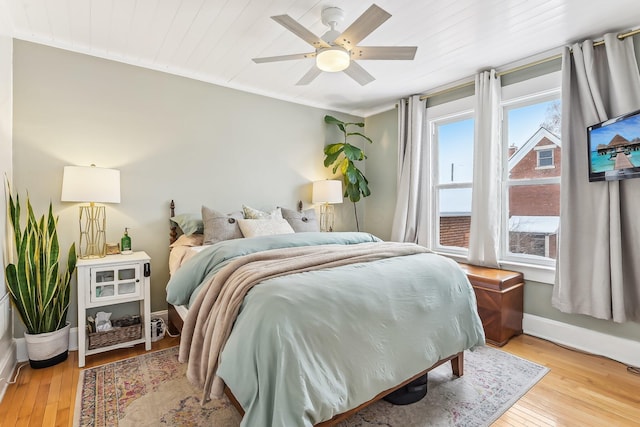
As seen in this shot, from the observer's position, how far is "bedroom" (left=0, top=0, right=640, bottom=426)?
2492mm

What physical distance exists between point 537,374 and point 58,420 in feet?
9.70

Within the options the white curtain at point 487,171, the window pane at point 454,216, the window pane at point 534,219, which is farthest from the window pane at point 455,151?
the window pane at point 534,219

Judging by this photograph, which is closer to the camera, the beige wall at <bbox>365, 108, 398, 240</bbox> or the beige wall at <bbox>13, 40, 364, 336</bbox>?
the beige wall at <bbox>13, 40, 364, 336</bbox>

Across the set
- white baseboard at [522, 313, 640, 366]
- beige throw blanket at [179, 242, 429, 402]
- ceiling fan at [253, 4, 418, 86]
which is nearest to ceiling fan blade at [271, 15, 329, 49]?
ceiling fan at [253, 4, 418, 86]

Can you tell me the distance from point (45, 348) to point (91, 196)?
3.64ft

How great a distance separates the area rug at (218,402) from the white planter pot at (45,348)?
30 centimetres

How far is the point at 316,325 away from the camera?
4.42 ft

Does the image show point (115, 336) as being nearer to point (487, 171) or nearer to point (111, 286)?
point (111, 286)

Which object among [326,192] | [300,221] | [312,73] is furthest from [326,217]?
[312,73]

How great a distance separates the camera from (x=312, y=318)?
4.44ft

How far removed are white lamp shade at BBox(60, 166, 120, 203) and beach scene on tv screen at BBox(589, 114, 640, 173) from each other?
12.1 feet

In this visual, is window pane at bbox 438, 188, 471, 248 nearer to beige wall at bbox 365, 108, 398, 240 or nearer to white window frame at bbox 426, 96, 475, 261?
white window frame at bbox 426, 96, 475, 261

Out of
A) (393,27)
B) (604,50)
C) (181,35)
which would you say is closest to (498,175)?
(604,50)

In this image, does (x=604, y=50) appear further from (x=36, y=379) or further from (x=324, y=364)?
(x=36, y=379)
